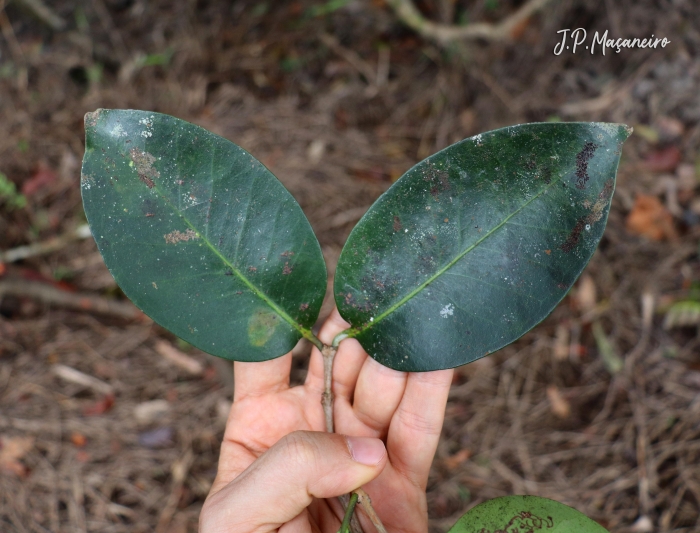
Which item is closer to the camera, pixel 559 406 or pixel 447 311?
pixel 447 311

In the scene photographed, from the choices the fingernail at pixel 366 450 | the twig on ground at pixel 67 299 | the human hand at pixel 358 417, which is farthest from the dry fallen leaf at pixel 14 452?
the fingernail at pixel 366 450

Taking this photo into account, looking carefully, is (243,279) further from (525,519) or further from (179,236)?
(525,519)

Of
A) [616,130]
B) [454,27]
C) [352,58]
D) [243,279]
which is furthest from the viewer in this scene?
[352,58]

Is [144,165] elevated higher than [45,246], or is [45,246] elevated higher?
[144,165]

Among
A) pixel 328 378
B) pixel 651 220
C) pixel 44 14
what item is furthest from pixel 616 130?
pixel 44 14

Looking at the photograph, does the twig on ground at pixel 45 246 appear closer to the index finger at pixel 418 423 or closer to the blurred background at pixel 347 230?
the blurred background at pixel 347 230

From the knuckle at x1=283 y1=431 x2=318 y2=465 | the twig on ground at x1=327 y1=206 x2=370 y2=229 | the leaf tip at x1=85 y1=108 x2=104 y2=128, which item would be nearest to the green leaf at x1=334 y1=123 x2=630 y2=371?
the knuckle at x1=283 y1=431 x2=318 y2=465
